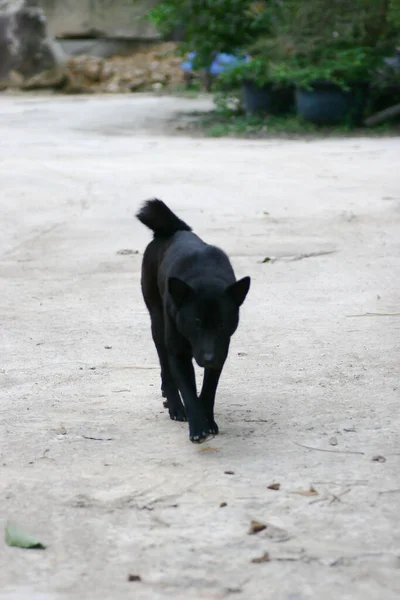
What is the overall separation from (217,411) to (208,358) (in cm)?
70

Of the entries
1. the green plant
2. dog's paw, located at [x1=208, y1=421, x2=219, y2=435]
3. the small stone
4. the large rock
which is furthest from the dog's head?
the large rock

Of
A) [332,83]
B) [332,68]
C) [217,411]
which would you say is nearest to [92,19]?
[332,83]

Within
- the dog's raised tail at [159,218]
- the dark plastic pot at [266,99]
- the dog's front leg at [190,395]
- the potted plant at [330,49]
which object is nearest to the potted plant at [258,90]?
the dark plastic pot at [266,99]

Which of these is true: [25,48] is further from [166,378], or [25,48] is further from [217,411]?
[217,411]

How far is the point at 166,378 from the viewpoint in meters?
4.34

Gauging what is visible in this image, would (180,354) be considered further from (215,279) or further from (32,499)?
(32,499)

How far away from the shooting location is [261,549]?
2863mm

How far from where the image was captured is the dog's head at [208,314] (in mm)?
3604

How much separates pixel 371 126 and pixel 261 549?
1467 centimetres

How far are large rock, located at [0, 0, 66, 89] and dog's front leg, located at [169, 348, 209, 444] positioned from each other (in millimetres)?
23859

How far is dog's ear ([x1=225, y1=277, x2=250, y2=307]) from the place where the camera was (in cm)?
365

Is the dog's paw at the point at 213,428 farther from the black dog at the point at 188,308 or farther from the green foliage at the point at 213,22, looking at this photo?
Answer: the green foliage at the point at 213,22

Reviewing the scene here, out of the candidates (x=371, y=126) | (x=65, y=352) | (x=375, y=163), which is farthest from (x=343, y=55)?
(x=65, y=352)

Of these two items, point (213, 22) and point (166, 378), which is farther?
point (213, 22)
